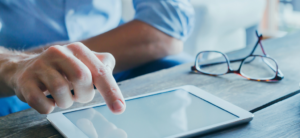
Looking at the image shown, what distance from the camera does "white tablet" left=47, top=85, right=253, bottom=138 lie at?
29 cm

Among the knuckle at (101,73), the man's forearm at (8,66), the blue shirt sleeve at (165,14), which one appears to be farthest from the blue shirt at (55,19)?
the knuckle at (101,73)

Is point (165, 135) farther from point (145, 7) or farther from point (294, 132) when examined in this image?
point (145, 7)

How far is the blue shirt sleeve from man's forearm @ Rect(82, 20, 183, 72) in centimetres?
2

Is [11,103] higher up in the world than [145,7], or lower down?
lower down

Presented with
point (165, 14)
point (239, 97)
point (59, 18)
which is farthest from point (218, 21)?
point (239, 97)

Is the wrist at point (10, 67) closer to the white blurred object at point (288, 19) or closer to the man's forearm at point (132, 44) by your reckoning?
the man's forearm at point (132, 44)

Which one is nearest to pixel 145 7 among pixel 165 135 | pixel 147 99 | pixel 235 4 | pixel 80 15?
pixel 80 15

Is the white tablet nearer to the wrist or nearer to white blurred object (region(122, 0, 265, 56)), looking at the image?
the wrist

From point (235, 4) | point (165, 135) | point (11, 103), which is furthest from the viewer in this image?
point (235, 4)

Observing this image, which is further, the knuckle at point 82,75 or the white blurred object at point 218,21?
the white blurred object at point 218,21

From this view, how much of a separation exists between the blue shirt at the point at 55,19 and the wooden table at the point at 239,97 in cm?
20

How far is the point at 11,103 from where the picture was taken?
26.8 inches

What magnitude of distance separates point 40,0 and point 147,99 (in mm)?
518

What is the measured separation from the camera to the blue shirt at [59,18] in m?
0.71
